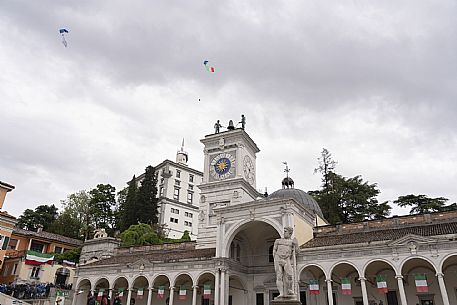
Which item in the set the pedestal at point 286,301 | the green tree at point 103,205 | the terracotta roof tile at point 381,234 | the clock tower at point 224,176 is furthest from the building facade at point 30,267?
the pedestal at point 286,301

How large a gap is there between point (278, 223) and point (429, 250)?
29.8 feet

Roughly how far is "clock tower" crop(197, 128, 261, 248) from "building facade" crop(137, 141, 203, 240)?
2775cm

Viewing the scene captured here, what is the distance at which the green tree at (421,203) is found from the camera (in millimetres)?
39938

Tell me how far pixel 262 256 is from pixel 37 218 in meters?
43.4

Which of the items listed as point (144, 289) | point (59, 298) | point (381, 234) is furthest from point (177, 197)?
point (381, 234)

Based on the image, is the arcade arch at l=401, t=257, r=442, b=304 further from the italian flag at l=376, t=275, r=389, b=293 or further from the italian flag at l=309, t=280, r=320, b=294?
the italian flag at l=309, t=280, r=320, b=294

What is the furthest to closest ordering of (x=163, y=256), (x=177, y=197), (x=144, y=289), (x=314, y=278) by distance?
(x=177, y=197), (x=163, y=256), (x=144, y=289), (x=314, y=278)

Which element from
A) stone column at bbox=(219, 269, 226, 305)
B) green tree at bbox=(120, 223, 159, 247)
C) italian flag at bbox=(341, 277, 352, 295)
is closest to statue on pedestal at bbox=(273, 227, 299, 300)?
italian flag at bbox=(341, 277, 352, 295)

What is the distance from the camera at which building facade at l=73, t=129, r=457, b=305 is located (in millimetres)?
21156

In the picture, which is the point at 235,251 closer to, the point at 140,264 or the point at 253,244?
the point at 253,244

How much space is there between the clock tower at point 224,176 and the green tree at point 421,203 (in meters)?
18.8

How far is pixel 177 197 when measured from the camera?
Answer: 6562 cm

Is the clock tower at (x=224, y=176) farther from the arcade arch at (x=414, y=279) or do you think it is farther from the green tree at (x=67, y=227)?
the green tree at (x=67, y=227)

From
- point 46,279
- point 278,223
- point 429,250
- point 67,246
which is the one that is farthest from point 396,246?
point 67,246
